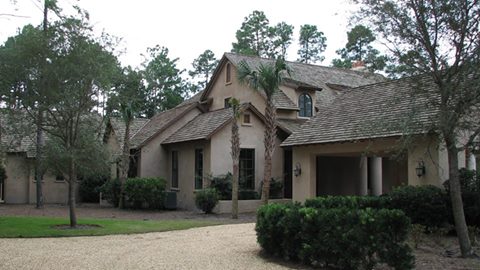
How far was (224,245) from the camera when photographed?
12047mm

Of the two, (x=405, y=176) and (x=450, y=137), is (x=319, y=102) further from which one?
(x=450, y=137)

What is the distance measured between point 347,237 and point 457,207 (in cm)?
321

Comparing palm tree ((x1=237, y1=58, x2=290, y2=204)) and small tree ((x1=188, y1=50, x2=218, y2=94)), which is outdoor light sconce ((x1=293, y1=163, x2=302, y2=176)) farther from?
small tree ((x1=188, y1=50, x2=218, y2=94))

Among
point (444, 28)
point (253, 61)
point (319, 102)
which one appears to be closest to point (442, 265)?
point (444, 28)

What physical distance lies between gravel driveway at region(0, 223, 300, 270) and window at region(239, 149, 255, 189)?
30.0 feet

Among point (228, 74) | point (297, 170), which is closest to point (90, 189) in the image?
point (228, 74)

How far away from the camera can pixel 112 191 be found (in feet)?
86.8

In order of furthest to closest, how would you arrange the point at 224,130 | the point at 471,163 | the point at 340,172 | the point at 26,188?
the point at 26,188
the point at 340,172
the point at 224,130
the point at 471,163

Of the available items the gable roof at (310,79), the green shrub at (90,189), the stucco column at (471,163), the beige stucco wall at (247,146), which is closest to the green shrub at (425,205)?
the stucco column at (471,163)

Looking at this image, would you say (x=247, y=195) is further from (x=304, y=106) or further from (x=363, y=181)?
(x=304, y=106)

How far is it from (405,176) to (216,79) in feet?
40.5

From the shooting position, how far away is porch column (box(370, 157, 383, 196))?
83.1ft

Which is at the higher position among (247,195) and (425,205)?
(425,205)

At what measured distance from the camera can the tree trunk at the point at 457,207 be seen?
10211 millimetres
